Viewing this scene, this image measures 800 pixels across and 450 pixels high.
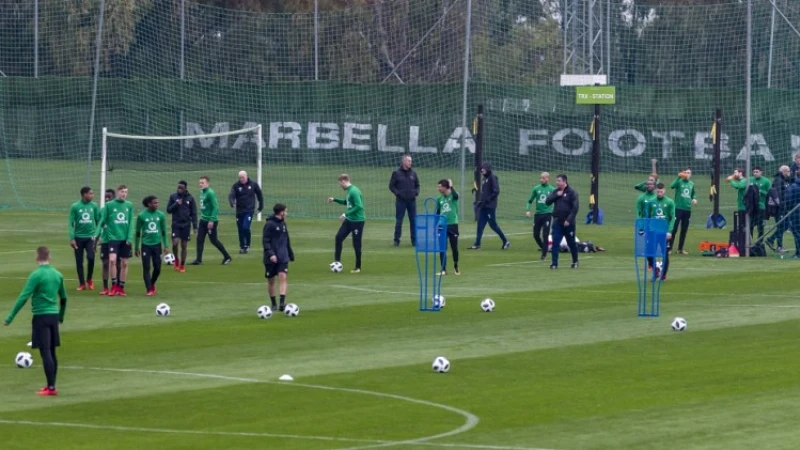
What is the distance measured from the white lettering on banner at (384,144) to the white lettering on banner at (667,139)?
10.4m

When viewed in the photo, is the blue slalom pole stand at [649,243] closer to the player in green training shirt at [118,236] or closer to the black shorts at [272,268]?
the black shorts at [272,268]

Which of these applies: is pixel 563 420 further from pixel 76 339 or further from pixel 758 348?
pixel 76 339

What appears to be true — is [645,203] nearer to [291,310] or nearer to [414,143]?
[291,310]

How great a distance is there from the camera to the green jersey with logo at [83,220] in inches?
1272

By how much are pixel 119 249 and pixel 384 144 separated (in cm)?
3316

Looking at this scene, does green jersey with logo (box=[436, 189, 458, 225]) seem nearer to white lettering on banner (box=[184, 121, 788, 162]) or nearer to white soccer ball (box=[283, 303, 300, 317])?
white soccer ball (box=[283, 303, 300, 317])

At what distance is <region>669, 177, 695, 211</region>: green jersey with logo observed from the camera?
40906mm

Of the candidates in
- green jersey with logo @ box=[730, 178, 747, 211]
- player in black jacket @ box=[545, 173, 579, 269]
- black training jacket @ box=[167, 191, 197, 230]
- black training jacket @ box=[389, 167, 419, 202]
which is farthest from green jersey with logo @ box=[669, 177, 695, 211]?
black training jacket @ box=[167, 191, 197, 230]

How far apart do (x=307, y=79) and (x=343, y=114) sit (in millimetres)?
4736

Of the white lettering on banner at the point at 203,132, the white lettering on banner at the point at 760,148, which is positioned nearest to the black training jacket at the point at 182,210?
the white lettering on banner at the point at 203,132

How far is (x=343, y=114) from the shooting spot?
64.3 meters

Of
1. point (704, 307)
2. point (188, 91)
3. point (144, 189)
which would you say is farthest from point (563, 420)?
point (188, 91)

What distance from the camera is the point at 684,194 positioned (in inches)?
1614

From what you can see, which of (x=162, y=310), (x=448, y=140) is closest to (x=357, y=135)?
(x=448, y=140)
